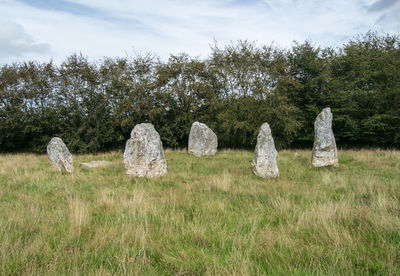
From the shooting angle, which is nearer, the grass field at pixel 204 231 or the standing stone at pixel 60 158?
the grass field at pixel 204 231

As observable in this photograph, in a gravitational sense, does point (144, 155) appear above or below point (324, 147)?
below

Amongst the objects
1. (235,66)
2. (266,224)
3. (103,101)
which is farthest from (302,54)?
(266,224)

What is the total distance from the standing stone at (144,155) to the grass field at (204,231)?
2.36 m

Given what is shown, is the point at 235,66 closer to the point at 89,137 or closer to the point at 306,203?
the point at 89,137

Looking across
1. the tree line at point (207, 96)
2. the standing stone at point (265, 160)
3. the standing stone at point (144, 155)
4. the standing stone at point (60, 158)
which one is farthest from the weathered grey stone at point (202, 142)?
the standing stone at point (60, 158)

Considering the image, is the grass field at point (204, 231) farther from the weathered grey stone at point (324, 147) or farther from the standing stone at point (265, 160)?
the weathered grey stone at point (324, 147)

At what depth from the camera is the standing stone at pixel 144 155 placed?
9906 millimetres

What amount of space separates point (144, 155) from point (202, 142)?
25.1 ft

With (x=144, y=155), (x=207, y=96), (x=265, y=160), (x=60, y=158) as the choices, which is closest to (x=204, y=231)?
(x=265, y=160)

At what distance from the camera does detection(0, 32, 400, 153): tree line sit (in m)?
19.6

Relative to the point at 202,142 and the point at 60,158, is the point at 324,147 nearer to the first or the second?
the point at 202,142

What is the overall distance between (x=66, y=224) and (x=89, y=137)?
16990 mm

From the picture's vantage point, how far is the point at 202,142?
17266 mm

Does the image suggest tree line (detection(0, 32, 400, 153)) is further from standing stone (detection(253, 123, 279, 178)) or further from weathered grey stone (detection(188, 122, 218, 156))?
standing stone (detection(253, 123, 279, 178))
